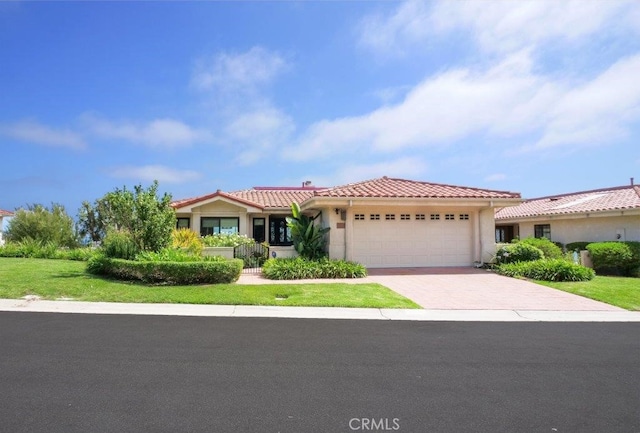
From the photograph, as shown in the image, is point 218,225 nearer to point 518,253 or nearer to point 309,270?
point 309,270

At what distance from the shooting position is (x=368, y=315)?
923 cm

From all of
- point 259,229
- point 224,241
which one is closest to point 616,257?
point 224,241

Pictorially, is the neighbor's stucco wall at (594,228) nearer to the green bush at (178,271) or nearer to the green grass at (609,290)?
the green grass at (609,290)

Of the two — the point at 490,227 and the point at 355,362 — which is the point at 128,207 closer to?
the point at 355,362

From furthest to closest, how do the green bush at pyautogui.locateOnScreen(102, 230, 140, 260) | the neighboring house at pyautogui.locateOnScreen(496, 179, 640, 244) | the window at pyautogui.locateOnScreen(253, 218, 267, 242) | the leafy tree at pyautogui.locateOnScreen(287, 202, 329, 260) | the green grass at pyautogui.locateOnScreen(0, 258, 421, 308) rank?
the window at pyautogui.locateOnScreen(253, 218, 267, 242) < the neighboring house at pyautogui.locateOnScreen(496, 179, 640, 244) < the leafy tree at pyautogui.locateOnScreen(287, 202, 329, 260) < the green bush at pyautogui.locateOnScreen(102, 230, 140, 260) < the green grass at pyautogui.locateOnScreen(0, 258, 421, 308)

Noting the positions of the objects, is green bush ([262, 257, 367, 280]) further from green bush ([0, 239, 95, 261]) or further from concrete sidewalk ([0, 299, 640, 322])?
green bush ([0, 239, 95, 261])

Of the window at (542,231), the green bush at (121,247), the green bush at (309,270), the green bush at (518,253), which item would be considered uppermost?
the window at (542,231)

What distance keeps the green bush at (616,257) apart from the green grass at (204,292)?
10.5 m

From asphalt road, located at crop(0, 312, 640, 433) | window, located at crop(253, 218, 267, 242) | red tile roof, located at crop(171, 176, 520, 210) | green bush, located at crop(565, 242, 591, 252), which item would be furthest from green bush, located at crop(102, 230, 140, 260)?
green bush, located at crop(565, 242, 591, 252)

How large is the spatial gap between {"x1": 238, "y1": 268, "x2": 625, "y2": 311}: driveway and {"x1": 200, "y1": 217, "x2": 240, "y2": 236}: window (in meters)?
7.78

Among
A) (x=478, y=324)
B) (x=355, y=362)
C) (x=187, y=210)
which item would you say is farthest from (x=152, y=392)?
(x=187, y=210)

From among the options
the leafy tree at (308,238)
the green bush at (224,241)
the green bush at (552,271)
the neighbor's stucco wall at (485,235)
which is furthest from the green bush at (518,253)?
the green bush at (224,241)

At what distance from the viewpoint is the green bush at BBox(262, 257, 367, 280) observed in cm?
1445

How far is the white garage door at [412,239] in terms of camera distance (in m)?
17.9
